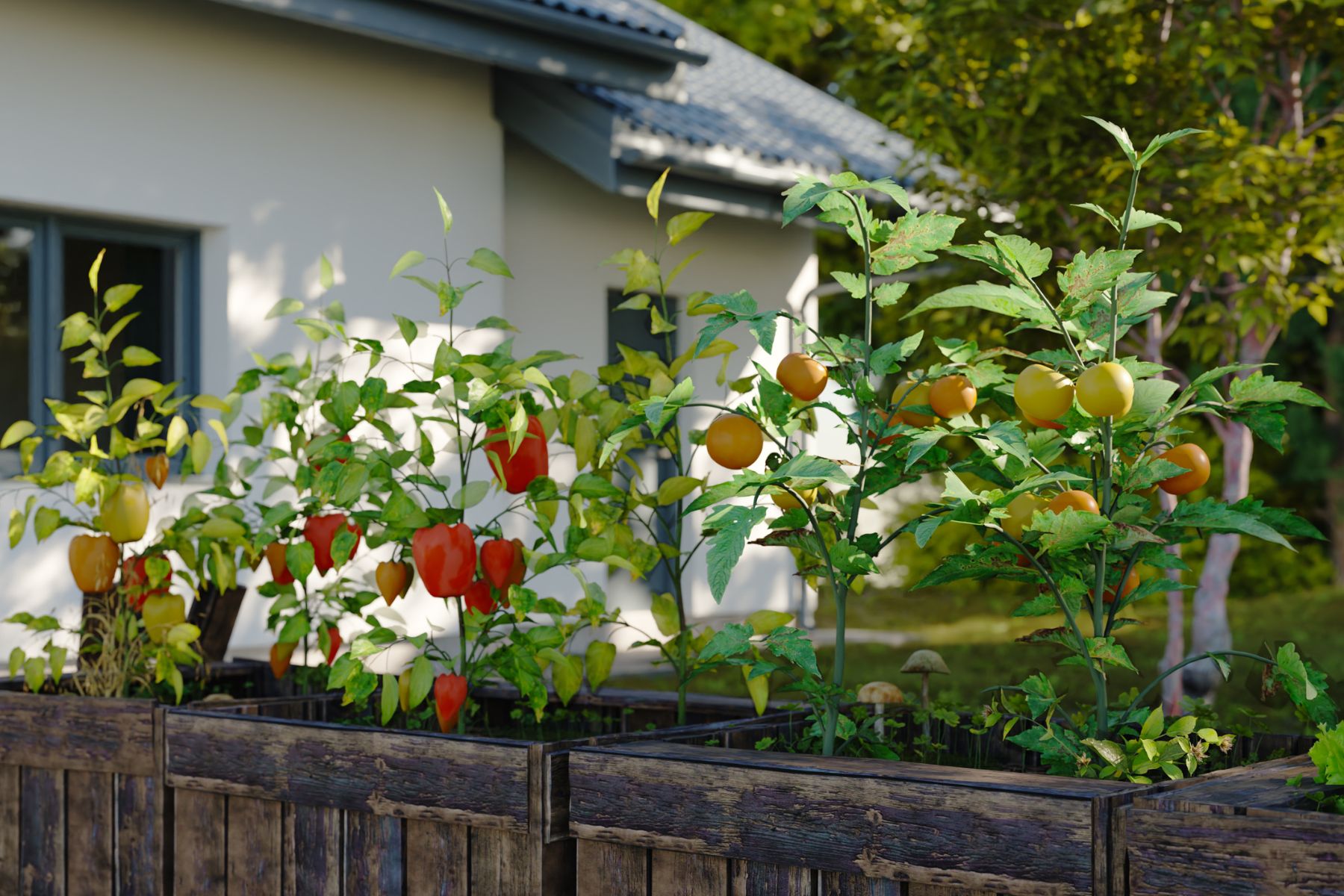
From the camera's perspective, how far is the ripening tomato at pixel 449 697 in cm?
268

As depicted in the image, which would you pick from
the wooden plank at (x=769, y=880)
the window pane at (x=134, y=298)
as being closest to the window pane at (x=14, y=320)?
the window pane at (x=134, y=298)

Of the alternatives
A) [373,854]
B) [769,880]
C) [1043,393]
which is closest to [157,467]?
[373,854]

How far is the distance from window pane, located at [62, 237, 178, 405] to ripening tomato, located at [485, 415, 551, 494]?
359 centimetres

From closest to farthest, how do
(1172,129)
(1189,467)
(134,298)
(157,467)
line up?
1. (1189,467)
2. (157,467)
3. (134,298)
4. (1172,129)

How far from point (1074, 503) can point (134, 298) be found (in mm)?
5127

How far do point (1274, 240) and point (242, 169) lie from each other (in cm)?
441

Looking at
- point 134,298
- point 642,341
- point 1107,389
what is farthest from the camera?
point 642,341

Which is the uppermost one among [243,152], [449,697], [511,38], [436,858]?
[511,38]

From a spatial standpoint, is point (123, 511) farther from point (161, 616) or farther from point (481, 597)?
point (481, 597)

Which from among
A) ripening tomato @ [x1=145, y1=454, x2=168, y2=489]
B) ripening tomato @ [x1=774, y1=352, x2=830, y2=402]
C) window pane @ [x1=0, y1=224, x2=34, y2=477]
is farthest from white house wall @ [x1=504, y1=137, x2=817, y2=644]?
ripening tomato @ [x1=774, y1=352, x2=830, y2=402]

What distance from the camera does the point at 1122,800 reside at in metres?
1.79

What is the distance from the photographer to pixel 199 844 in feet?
8.96

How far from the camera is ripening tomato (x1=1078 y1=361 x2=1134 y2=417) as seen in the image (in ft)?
6.21

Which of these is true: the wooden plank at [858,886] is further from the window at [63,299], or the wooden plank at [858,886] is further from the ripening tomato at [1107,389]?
the window at [63,299]
